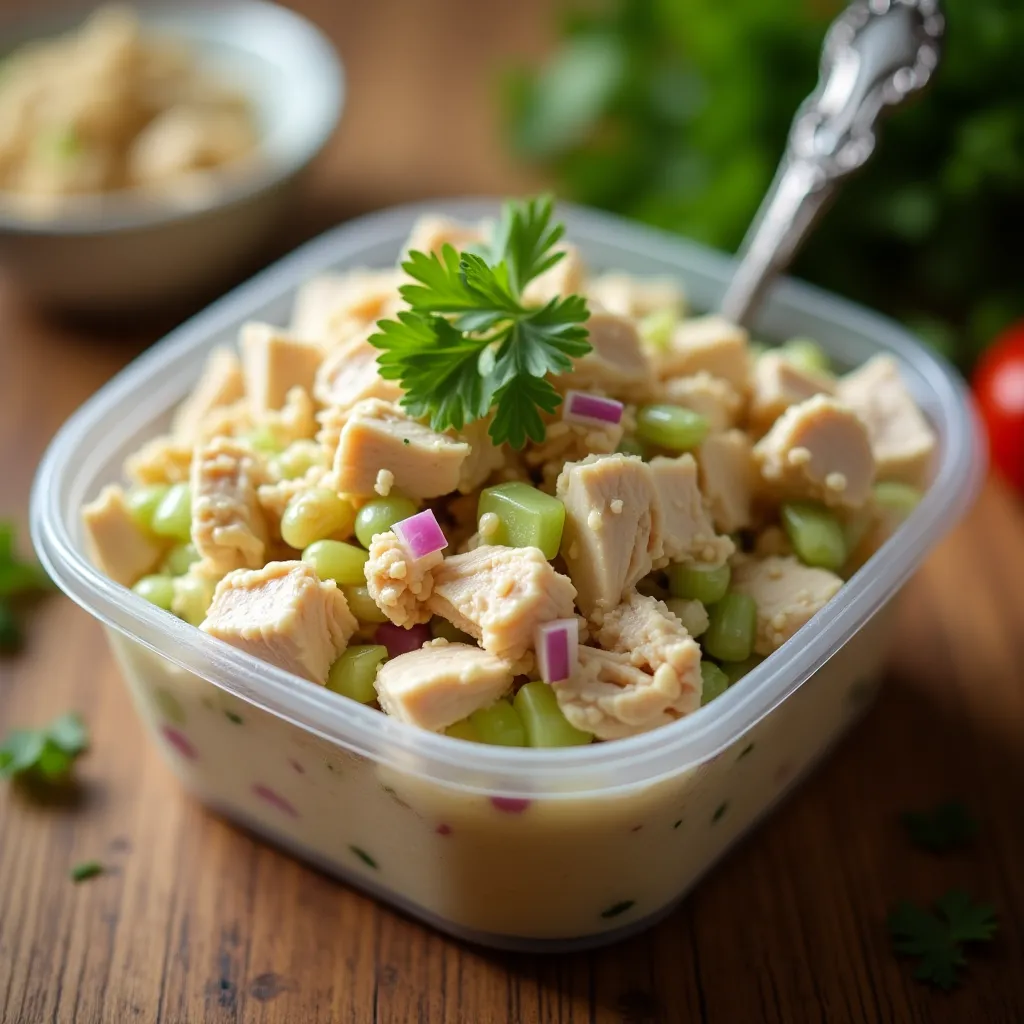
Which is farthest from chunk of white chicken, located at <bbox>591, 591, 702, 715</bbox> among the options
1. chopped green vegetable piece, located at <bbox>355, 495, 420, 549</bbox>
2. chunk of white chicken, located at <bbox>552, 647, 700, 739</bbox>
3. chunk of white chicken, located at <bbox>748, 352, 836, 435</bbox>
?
chunk of white chicken, located at <bbox>748, 352, 836, 435</bbox>

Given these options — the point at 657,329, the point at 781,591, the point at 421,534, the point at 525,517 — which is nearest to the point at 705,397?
the point at 657,329

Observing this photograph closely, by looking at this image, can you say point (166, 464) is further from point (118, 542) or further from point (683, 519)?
point (683, 519)

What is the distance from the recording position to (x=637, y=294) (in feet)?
8.48

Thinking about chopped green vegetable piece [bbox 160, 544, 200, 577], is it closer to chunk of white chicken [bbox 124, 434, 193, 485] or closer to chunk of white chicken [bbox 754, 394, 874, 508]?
chunk of white chicken [bbox 124, 434, 193, 485]

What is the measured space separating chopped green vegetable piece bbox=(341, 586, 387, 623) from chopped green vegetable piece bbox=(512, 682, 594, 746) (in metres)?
0.26

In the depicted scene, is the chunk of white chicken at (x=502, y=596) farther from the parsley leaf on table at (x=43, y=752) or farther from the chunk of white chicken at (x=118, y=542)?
the parsley leaf on table at (x=43, y=752)

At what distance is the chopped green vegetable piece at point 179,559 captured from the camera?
2.04 metres

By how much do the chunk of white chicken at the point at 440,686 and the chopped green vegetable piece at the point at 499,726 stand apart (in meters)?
0.01

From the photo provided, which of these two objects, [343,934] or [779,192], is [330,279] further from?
[343,934]

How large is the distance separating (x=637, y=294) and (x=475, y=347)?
2.41ft

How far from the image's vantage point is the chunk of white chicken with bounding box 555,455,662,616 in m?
1.81

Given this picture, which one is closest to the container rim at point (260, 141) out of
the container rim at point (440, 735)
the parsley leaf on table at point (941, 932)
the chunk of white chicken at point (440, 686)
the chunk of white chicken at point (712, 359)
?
the container rim at point (440, 735)

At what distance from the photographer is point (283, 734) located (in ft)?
6.17

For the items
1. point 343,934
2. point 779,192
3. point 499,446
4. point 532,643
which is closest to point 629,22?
point 779,192
